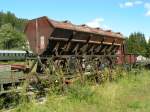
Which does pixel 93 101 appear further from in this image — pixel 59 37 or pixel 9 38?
pixel 9 38

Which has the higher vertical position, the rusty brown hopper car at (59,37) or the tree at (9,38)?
the tree at (9,38)

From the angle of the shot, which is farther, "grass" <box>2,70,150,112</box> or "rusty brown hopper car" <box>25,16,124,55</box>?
"rusty brown hopper car" <box>25,16,124,55</box>

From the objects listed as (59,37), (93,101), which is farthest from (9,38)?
(93,101)

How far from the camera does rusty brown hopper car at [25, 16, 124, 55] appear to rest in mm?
14984

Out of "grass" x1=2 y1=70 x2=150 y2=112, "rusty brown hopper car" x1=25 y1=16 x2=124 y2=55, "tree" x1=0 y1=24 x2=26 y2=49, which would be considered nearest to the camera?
"grass" x1=2 y1=70 x2=150 y2=112

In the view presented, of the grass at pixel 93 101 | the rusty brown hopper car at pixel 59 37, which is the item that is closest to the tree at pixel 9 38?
the rusty brown hopper car at pixel 59 37

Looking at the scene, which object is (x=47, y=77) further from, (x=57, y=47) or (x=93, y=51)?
(x=93, y=51)

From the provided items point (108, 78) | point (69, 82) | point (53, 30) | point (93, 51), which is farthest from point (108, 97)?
point (93, 51)

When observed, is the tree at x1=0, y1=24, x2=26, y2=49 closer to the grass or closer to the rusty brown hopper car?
the rusty brown hopper car

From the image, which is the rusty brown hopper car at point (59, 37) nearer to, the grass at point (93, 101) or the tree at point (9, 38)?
the grass at point (93, 101)

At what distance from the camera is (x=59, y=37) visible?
50.3 feet

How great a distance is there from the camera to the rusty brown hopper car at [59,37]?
14984 mm

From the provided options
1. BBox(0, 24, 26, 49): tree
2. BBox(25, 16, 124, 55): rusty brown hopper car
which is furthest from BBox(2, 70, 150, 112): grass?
BBox(0, 24, 26, 49): tree

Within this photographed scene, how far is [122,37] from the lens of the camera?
75.9ft
